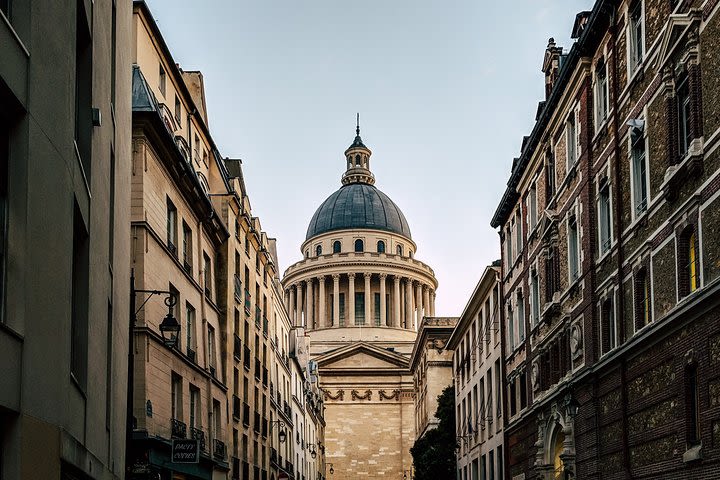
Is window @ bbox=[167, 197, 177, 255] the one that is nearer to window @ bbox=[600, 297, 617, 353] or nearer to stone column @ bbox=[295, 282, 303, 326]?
window @ bbox=[600, 297, 617, 353]

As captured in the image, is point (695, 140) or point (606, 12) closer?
point (695, 140)

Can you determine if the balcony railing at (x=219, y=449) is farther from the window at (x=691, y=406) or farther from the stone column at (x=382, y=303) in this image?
the stone column at (x=382, y=303)

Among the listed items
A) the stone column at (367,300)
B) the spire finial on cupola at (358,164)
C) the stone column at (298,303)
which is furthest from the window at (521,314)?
the spire finial on cupola at (358,164)

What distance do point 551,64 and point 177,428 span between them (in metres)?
16.8

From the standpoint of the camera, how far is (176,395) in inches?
1197

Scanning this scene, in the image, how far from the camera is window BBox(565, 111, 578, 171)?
104 feet

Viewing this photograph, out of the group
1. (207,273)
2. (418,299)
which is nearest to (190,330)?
(207,273)

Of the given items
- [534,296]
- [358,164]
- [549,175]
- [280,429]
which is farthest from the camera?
[358,164]

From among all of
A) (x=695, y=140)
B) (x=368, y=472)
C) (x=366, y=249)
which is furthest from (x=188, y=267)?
(x=366, y=249)

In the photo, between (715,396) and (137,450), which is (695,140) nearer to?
(715,396)

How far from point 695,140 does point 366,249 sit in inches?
4842

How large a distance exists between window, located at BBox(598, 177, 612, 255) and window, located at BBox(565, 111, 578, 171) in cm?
320

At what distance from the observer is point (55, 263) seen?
11133 mm

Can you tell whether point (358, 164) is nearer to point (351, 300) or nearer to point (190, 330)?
point (351, 300)
